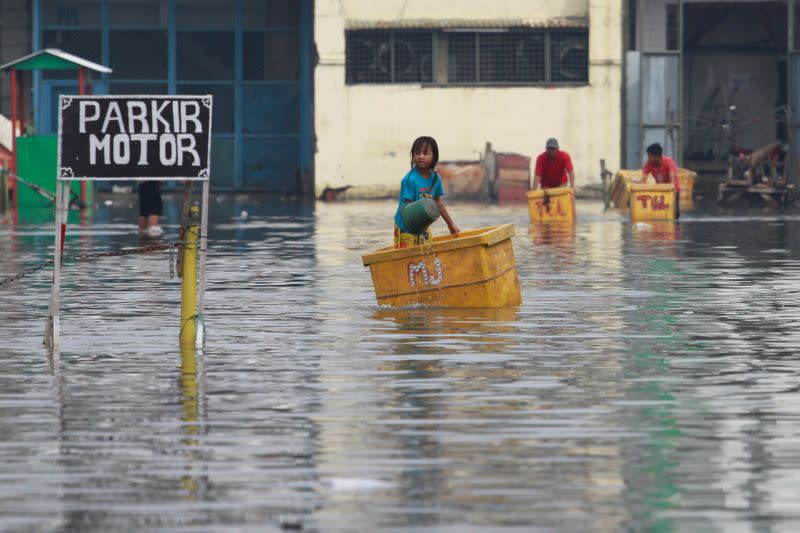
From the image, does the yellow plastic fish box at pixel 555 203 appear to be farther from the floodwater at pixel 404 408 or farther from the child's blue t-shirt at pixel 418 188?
the child's blue t-shirt at pixel 418 188

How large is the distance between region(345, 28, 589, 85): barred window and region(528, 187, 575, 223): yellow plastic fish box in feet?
42.0

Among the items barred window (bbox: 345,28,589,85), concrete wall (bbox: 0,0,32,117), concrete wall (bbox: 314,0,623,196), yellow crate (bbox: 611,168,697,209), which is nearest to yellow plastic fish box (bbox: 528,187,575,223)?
yellow crate (bbox: 611,168,697,209)

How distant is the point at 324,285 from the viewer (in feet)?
62.5

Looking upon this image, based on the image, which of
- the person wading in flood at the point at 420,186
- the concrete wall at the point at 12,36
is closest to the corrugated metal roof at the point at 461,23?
the concrete wall at the point at 12,36

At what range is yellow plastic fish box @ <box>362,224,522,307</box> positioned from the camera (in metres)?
16.0

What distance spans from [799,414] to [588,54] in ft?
114

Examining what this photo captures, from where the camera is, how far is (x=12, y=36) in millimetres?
Answer: 46438

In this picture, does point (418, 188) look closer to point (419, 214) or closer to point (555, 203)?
point (419, 214)

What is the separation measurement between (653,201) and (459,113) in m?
13.1

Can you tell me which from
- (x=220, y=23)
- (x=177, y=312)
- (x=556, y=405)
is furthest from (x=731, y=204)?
(x=556, y=405)

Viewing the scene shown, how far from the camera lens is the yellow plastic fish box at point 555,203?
31781mm

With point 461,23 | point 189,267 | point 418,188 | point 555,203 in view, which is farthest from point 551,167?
point 189,267

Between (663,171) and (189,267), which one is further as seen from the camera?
(663,171)

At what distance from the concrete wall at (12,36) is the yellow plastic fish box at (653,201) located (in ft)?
62.9
